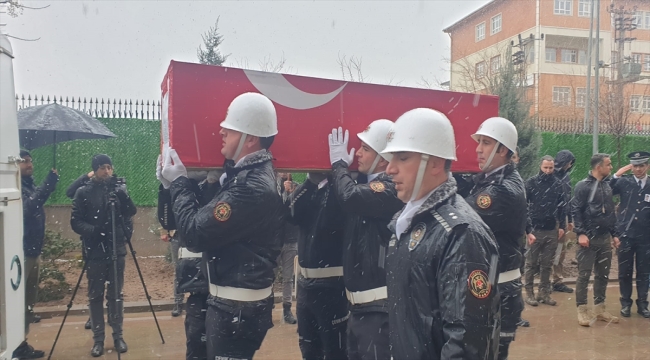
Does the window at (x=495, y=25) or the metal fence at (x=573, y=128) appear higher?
the window at (x=495, y=25)

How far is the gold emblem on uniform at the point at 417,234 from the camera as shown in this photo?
2154mm

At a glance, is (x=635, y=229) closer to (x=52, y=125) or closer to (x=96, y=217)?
(x=96, y=217)

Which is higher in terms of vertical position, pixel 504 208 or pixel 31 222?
pixel 504 208

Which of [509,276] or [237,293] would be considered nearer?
[237,293]

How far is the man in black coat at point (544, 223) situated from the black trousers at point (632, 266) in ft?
2.98

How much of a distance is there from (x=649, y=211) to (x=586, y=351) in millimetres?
2735

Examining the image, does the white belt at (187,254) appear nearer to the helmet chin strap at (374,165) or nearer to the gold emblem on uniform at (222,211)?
the gold emblem on uniform at (222,211)

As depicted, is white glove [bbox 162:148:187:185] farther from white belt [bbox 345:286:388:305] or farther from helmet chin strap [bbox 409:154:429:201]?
helmet chin strap [bbox 409:154:429:201]

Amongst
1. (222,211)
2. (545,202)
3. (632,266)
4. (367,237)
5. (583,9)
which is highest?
(583,9)

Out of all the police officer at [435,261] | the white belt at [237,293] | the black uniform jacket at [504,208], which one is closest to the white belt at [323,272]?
the white belt at [237,293]

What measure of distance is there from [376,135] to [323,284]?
1241 millimetres

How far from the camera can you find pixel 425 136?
2303mm

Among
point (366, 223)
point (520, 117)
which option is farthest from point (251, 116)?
point (520, 117)

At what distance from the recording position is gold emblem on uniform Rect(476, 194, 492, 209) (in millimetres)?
3836
